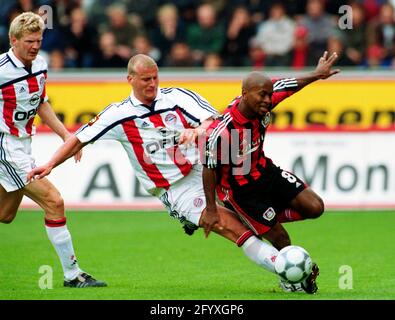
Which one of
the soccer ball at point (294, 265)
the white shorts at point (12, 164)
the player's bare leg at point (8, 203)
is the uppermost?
the white shorts at point (12, 164)

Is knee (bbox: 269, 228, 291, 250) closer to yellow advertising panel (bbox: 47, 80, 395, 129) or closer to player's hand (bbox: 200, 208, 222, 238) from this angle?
player's hand (bbox: 200, 208, 222, 238)

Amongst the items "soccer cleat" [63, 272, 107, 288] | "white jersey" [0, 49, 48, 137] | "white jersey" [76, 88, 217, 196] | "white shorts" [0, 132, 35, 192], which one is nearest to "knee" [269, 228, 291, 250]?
"white jersey" [76, 88, 217, 196]

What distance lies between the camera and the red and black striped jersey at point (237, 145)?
347 inches

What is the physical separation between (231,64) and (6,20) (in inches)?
158

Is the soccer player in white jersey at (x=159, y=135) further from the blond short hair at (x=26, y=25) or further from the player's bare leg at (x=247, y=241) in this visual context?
the blond short hair at (x=26, y=25)

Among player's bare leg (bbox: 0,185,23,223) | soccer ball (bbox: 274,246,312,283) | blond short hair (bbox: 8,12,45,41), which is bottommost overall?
soccer ball (bbox: 274,246,312,283)

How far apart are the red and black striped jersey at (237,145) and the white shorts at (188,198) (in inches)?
9.9

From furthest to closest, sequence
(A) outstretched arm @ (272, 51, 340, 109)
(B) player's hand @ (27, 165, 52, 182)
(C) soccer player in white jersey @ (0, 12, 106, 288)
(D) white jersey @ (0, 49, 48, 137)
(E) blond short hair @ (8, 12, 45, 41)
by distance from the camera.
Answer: (D) white jersey @ (0, 49, 48, 137) → (C) soccer player in white jersey @ (0, 12, 106, 288) → (E) blond short hair @ (8, 12, 45, 41) → (A) outstretched arm @ (272, 51, 340, 109) → (B) player's hand @ (27, 165, 52, 182)

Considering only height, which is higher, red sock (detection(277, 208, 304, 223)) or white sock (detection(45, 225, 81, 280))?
red sock (detection(277, 208, 304, 223))

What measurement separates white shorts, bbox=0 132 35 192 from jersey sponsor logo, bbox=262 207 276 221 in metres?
2.27

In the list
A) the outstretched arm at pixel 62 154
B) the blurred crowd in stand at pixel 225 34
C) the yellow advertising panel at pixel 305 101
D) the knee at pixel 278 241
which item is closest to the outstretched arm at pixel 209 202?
the knee at pixel 278 241

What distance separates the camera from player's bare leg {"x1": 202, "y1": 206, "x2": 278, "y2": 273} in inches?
349
